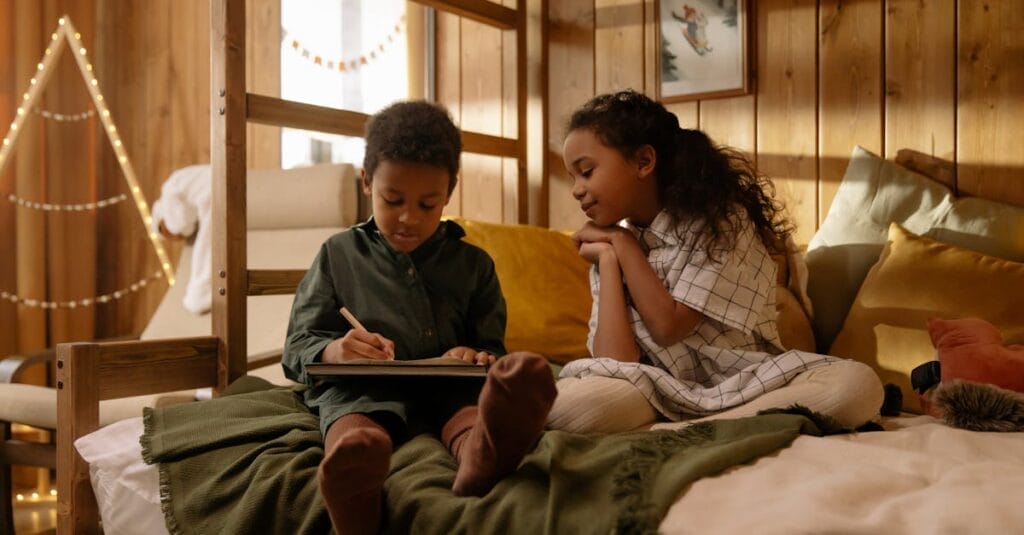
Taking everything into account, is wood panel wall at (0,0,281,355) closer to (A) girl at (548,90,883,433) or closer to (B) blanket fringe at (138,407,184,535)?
(A) girl at (548,90,883,433)

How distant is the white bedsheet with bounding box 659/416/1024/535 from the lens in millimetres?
702

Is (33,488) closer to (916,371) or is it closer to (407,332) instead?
(407,332)

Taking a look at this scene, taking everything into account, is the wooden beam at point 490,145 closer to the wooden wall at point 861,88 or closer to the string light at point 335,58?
the wooden wall at point 861,88

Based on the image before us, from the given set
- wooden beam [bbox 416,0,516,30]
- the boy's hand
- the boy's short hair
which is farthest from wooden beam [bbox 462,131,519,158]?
the boy's hand

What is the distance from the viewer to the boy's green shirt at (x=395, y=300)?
125 cm

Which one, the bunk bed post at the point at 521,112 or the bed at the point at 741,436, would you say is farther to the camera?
the bunk bed post at the point at 521,112

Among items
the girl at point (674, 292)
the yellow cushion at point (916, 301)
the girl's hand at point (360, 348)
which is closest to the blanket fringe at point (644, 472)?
the girl at point (674, 292)

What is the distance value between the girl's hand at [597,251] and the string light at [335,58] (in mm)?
1461

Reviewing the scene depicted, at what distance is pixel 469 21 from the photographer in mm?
2408

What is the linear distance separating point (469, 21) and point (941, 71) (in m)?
1.20

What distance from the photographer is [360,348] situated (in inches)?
43.1

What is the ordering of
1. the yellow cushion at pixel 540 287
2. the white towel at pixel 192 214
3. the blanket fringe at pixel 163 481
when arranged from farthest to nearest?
the white towel at pixel 192 214
the yellow cushion at pixel 540 287
the blanket fringe at pixel 163 481

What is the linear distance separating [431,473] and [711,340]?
554 millimetres

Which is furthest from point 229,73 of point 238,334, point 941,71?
point 941,71
